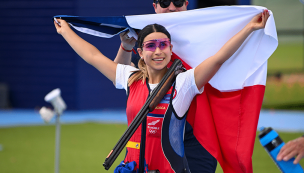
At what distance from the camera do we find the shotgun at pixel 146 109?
234 centimetres

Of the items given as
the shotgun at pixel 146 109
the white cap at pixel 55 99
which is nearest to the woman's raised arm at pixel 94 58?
the shotgun at pixel 146 109

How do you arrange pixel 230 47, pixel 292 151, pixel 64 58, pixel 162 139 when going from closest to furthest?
pixel 292 151 → pixel 230 47 → pixel 162 139 → pixel 64 58

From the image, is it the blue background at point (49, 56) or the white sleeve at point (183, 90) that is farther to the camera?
the blue background at point (49, 56)

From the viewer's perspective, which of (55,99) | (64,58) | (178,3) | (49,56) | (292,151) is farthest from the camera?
(49,56)

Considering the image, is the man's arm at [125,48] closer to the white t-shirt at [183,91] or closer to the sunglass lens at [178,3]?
the sunglass lens at [178,3]

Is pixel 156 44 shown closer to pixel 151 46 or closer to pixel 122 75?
pixel 151 46

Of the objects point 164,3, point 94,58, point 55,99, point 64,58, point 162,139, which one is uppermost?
point 164,3

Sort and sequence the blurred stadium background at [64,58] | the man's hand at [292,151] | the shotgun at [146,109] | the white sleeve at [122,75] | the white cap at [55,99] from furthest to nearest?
the blurred stadium background at [64,58] < the white cap at [55,99] < the white sleeve at [122,75] < the shotgun at [146,109] < the man's hand at [292,151]

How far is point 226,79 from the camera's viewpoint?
9.28ft

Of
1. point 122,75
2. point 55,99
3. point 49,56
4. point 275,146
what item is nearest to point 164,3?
point 122,75

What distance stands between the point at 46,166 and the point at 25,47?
660 centimetres

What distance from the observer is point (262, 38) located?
2.67 m

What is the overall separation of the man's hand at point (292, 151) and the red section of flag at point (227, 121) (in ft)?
3.13

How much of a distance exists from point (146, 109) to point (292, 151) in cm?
106
